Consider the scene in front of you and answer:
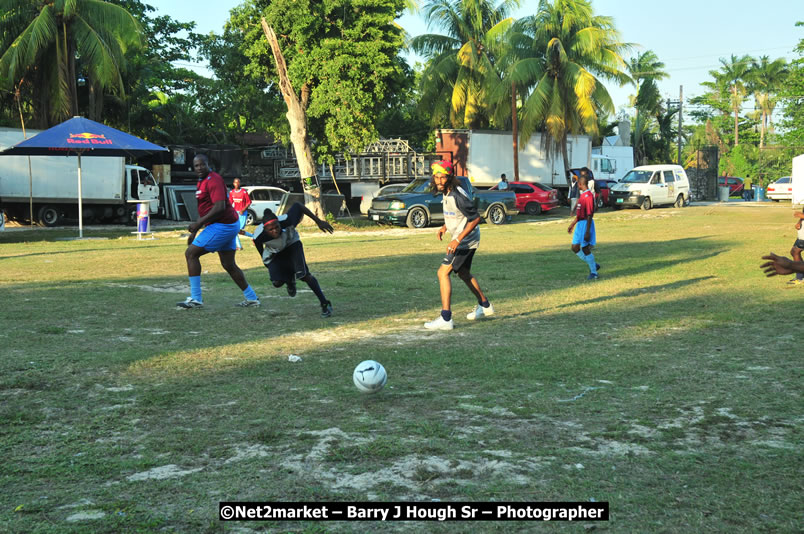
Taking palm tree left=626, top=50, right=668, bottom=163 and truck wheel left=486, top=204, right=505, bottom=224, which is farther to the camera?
palm tree left=626, top=50, right=668, bottom=163

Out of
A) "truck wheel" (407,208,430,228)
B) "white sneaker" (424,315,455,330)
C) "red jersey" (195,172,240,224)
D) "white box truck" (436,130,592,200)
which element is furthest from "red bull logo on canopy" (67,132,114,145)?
"white box truck" (436,130,592,200)

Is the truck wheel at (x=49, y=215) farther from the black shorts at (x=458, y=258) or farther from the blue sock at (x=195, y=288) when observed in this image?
the black shorts at (x=458, y=258)

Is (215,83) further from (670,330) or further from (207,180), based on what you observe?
(670,330)

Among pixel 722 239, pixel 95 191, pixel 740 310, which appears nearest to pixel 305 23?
pixel 95 191

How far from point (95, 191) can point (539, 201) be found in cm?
1788

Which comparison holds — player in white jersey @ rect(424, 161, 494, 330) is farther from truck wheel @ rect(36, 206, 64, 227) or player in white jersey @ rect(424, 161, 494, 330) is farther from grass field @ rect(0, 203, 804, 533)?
truck wheel @ rect(36, 206, 64, 227)

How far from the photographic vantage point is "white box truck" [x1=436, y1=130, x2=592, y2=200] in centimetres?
3678

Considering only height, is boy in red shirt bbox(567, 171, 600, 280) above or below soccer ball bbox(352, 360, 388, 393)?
above

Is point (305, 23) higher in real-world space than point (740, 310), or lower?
higher

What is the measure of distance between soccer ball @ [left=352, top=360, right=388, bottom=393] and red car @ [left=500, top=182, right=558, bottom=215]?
95.9ft

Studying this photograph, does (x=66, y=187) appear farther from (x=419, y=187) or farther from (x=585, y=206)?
(x=585, y=206)

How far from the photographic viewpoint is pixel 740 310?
30.4 feet

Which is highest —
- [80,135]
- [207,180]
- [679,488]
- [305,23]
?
[305,23]

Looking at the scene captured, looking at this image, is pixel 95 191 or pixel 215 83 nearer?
pixel 95 191
